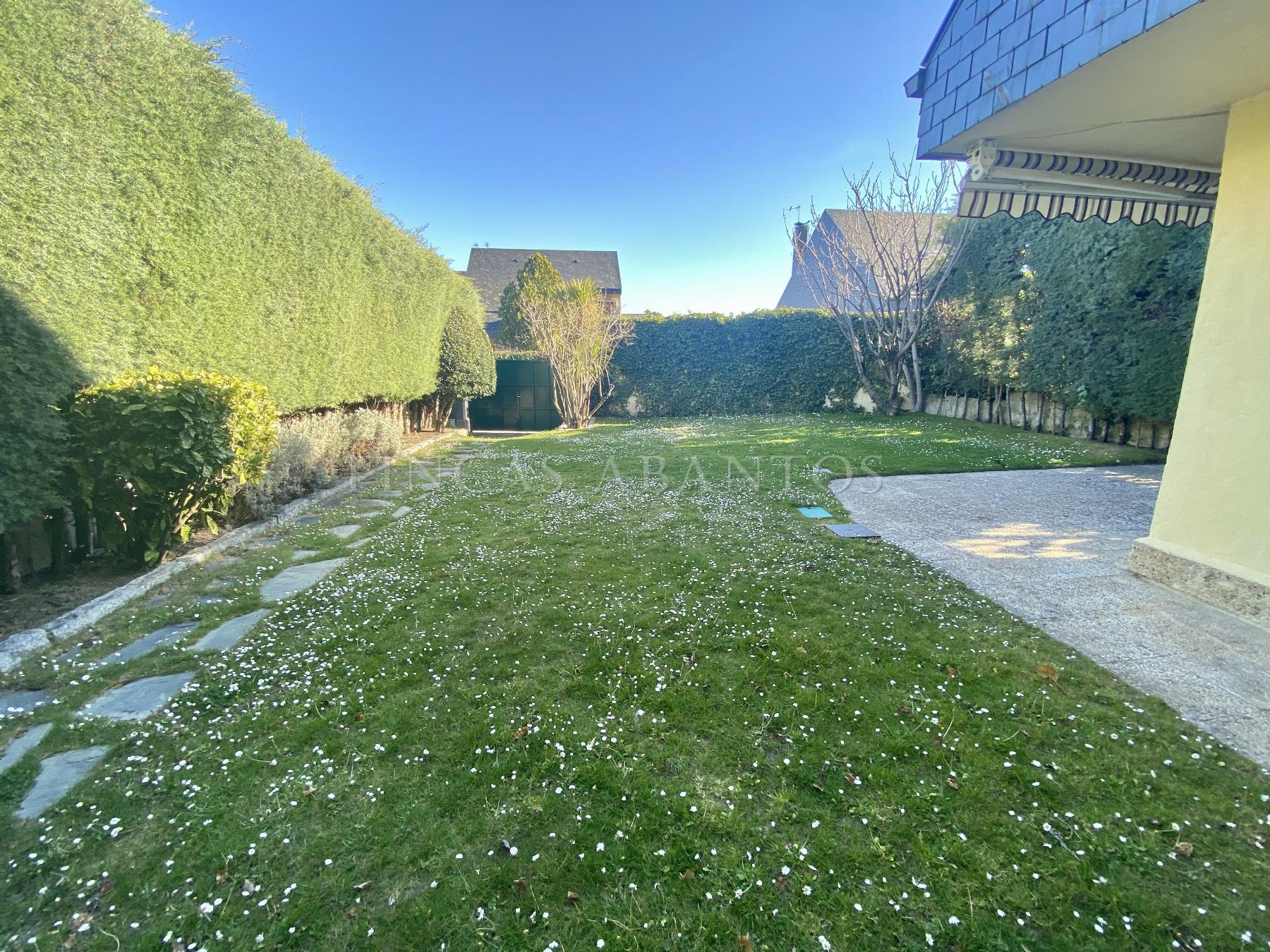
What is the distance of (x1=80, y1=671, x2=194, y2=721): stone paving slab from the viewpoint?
7.33 feet

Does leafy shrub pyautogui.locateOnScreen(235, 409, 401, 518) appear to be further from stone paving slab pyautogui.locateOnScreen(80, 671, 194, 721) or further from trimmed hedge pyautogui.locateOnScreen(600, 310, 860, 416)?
trimmed hedge pyautogui.locateOnScreen(600, 310, 860, 416)

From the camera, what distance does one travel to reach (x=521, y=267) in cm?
2941

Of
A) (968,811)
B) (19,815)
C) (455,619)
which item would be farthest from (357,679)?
(968,811)

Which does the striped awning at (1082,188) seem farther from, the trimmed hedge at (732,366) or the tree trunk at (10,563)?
the trimmed hedge at (732,366)

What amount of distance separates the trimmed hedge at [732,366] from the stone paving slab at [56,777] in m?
15.3

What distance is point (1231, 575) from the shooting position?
10.4 ft

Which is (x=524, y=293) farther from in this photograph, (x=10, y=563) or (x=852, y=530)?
(x=10, y=563)

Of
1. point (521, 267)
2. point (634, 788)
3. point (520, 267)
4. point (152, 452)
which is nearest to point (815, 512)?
point (634, 788)

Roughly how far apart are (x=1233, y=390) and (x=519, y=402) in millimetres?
14562

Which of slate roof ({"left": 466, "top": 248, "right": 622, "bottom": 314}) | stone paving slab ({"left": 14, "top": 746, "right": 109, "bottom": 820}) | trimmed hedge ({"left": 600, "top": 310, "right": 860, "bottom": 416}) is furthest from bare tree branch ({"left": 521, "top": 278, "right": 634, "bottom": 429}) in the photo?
slate roof ({"left": 466, "top": 248, "right": 622, "bottom": 314})

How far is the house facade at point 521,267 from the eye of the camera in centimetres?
2772

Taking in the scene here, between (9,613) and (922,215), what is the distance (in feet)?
55.1

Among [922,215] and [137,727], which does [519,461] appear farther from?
[922,215]

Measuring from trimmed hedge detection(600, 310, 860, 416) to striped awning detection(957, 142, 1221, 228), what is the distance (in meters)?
11.3
